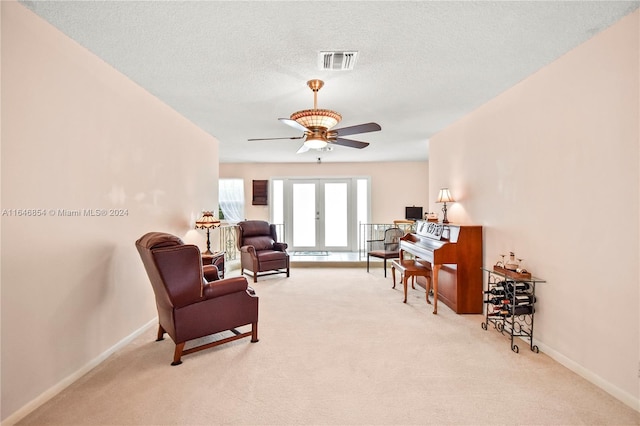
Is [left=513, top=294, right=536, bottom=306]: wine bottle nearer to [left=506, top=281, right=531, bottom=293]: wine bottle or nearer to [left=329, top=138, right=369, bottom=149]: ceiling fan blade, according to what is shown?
[left=506, top=281, right=531, bottom=293]: wine bottle

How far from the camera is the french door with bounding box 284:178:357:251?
8242 millimetres

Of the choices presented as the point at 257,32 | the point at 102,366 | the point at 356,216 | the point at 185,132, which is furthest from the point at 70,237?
the point at 356,216


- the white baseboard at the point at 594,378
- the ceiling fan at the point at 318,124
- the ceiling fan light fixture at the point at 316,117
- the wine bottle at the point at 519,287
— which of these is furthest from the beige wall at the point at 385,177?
the white baseboard at the point at 594,378

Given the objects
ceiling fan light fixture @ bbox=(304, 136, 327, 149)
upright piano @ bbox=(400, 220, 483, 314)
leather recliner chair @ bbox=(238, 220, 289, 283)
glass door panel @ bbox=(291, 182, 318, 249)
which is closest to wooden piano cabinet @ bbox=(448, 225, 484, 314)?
upright piano @ bbox=(400, 220, 483, 314)

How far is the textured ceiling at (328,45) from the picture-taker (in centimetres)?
195

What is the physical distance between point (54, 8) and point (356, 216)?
6975mm

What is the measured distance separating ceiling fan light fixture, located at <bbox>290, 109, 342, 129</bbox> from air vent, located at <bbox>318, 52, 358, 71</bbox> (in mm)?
383

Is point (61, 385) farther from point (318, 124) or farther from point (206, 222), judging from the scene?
point (318, 124)

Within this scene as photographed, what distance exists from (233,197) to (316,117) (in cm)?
581

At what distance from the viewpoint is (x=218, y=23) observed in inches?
82.1

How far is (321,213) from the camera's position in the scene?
8.25 m

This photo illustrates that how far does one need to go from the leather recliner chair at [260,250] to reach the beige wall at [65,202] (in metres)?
2.16

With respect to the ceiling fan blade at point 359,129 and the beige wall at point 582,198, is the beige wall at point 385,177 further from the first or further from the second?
the ceiling fan blade at point 359,129

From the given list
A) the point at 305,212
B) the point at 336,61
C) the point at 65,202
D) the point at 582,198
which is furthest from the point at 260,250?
the point at 582,198
